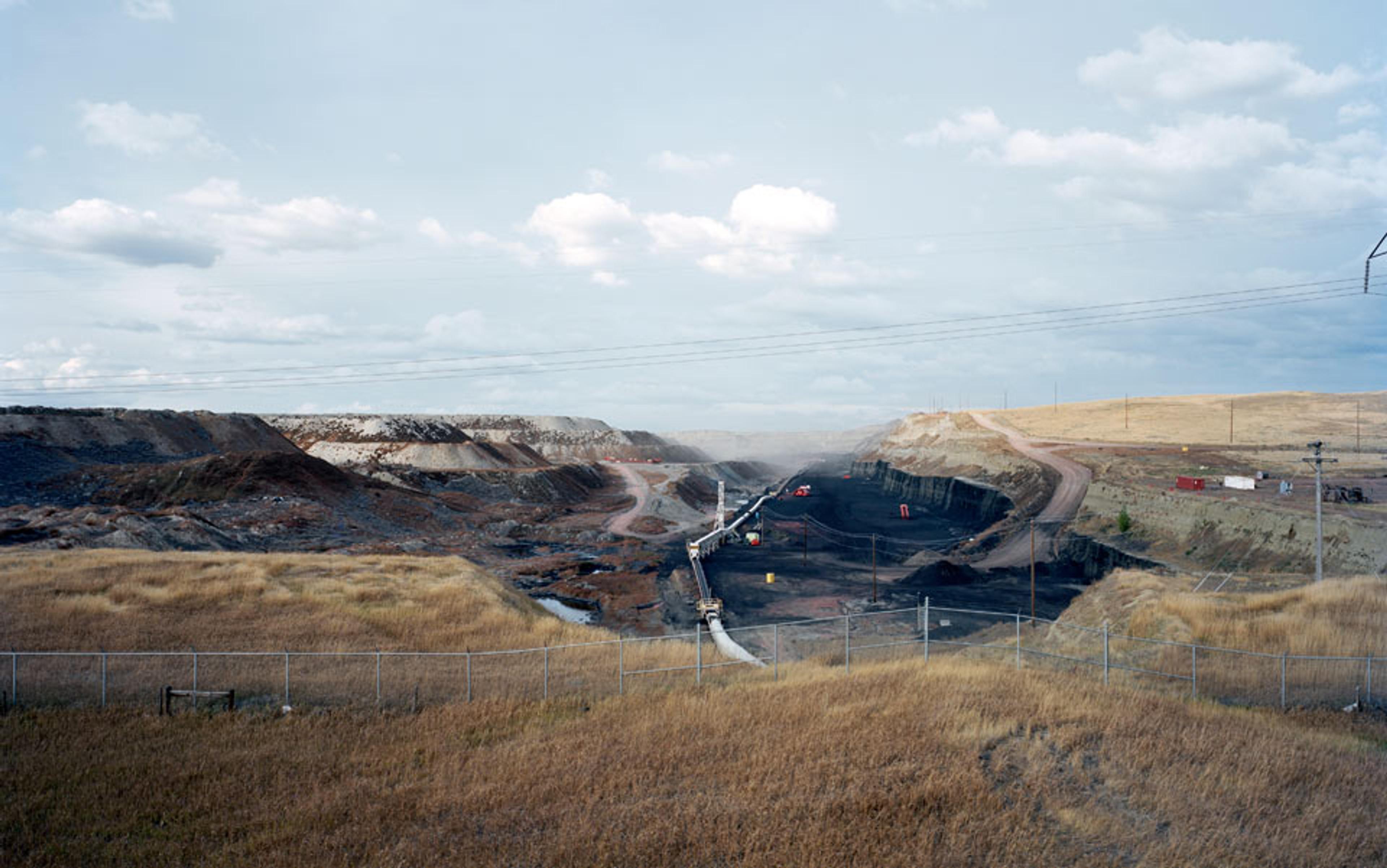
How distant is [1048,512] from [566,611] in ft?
180

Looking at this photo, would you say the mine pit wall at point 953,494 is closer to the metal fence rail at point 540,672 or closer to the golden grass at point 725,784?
the metal fence rail at point 540,672

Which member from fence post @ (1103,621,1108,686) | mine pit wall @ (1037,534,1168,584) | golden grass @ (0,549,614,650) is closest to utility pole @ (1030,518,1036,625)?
fence post @ (1103,621,1108,686)

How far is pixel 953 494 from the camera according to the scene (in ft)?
408

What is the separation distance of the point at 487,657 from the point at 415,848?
13877 mm

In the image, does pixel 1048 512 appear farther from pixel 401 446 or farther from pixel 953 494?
pixel 401 446

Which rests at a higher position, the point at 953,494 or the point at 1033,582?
the point at 1033,582

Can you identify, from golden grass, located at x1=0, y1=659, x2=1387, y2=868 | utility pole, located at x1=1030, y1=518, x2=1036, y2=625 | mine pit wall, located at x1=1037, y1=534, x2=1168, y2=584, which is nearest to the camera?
golden grass, located at x1=0, y1=659, x2=1387, y2=868

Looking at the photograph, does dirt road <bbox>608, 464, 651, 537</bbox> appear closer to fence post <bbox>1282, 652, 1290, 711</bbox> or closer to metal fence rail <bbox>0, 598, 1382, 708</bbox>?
metal fence rail <bbox>0, 598, 1382, 708</bbox>

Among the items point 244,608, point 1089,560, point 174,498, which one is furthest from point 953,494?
point 244,608

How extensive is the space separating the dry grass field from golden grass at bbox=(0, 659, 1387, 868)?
100442 mm

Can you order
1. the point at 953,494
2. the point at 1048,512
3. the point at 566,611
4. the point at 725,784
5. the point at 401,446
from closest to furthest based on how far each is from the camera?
the point at 725,784
the point at 566,611
the point at 1048,512
the point at 953,494
the point at 401,446

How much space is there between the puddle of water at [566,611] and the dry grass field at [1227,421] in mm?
91989

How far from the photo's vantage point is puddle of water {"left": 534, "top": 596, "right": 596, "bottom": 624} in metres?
46.8

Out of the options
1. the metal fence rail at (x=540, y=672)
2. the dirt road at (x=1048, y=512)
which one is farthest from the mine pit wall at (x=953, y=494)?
the metal fence rail at (x=540, y=672)
